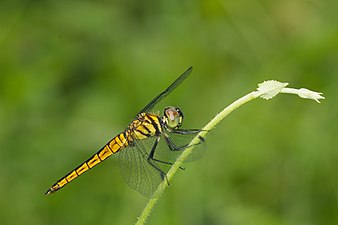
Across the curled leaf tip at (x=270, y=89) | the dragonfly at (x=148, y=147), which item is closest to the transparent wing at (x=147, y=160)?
the dragonfly at (x=148, y=147)

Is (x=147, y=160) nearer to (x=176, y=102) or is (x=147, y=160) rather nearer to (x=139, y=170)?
(x=139, y=170)

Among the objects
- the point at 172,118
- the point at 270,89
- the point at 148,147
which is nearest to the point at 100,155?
the point at 148,147

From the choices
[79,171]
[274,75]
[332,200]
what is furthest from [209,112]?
[79,171]

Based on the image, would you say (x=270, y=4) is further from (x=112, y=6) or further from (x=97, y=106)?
(x=97, y=106)

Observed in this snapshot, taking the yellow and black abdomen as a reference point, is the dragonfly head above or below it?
below

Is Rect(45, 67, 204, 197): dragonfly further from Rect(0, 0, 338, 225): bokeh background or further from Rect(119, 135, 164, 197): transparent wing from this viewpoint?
Rect(0, 0, 338, 225): bokeh background

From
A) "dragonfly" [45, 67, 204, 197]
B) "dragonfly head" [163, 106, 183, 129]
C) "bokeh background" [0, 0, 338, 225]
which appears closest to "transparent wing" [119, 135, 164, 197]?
"dragonfly" [45, 67, 204, 197]
